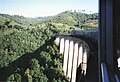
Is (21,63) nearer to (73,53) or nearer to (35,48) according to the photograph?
(35,48)

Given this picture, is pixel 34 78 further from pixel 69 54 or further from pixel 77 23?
pixel 77 23

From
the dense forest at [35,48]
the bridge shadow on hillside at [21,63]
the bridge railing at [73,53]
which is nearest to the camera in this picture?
the bridge railing at [73,53]

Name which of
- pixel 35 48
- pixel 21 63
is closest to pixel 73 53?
pixel 35 48

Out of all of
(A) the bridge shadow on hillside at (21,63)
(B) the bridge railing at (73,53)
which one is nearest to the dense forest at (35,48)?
(A) the bridge shadow on hillside at (21,63)

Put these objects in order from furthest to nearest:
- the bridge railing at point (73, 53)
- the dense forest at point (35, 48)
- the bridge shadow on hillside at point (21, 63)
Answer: the bridge shadow on hillside at point (21, 63) < the dense forest at point (35, 48) < the bridge railing at point (73, 53)

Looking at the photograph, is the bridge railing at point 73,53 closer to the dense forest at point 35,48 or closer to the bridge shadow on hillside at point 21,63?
the dense forest at point 35,48

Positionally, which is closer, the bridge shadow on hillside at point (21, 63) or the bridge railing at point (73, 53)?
the bridge railing at point (73, 53)

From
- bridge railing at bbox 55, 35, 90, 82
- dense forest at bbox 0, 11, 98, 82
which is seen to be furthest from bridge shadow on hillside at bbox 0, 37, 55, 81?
bridge railing at bbox 55, 35, 90, 82

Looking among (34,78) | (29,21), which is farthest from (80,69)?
(29,21)
